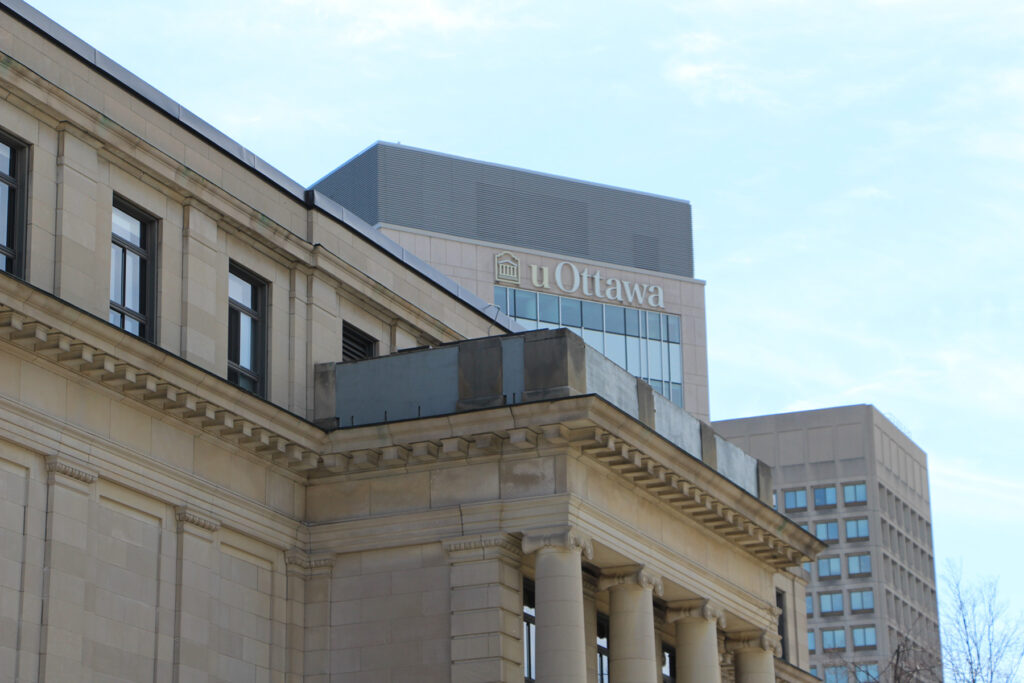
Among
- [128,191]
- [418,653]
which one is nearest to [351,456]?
[418,653]

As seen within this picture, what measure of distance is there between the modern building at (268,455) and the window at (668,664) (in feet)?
16.4

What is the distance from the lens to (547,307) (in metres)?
118

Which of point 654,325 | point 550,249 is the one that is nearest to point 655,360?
point 654,325

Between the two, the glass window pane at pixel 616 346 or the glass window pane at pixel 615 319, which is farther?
the glass window pane at pixel 615 319

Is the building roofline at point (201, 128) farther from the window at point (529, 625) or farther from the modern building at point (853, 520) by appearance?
the modern building at point (853, 520)

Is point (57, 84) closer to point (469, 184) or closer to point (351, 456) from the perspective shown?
point (351, 456)

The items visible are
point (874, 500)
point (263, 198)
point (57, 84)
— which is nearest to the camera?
point (57, 84)

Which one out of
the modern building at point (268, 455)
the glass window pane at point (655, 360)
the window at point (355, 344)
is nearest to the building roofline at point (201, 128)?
the modern building at point (268, 455)

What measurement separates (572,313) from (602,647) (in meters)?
73.4

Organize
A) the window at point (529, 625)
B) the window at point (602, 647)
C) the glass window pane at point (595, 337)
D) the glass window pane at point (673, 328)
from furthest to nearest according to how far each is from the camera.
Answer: the glass window pane at point (673, 328) < the glass window pane at point (595, 337) < the window at point (602, 647) < the window at point (529, 625)

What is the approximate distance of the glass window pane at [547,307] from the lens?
4582 inches

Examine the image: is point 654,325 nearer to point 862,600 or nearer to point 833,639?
point 862,600

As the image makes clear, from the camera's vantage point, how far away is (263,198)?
40.4m

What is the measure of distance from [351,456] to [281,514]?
1857mm
